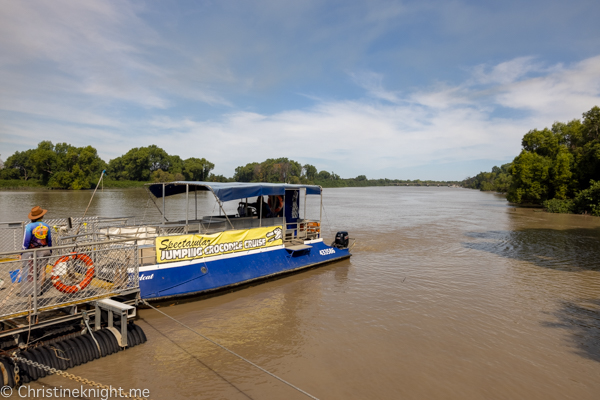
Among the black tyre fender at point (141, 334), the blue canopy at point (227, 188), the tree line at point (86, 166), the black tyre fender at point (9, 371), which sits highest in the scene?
the tree line at point (86, 166)

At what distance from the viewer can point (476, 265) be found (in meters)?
15.1

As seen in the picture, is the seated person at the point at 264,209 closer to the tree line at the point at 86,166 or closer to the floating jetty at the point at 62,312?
the floating jetty at the point at 62,312

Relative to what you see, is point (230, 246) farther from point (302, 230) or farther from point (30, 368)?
point (30, 368)

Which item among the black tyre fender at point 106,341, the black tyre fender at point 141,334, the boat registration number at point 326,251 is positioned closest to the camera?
the black tyre fender at point 106,341

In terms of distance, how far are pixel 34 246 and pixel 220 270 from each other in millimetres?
4530

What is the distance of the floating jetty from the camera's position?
17.9ft

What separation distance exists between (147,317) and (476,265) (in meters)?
13.8

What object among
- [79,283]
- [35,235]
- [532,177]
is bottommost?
[79,283]

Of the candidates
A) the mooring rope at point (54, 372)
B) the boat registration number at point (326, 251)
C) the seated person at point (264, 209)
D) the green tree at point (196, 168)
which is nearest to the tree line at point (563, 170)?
the boat registration number at point (326, 251)

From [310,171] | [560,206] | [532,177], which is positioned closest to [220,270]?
[560,206]

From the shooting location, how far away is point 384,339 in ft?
25.2

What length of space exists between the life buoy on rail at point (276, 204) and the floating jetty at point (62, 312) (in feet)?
19.7

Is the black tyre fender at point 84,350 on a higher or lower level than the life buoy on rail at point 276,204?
lower

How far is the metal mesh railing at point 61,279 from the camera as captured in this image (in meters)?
5.65
